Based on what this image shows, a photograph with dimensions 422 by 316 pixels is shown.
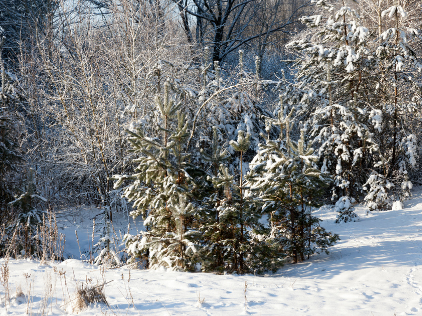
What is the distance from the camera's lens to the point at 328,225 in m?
9.41

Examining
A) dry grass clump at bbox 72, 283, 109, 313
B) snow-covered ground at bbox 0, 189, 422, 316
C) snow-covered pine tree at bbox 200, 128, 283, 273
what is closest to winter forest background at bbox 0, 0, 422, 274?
snow-covered pine tree at bbox 200, 128, 283, 273

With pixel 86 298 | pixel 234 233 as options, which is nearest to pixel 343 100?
pixel 234 233

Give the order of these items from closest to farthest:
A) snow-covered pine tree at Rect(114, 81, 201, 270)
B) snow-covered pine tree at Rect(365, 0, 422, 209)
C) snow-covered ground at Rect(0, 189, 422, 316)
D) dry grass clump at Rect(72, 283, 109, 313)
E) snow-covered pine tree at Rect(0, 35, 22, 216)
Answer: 1. dry grass clump at Rect(72, 283, 109, 313)
2. snow-covered ground at Rect(0, 189, 422, 316)
3. snow-covered pine tree at Rect(114, 81, 201, 270)
4. snow-covered pine tree at Rect(0, 35, 22, 216)
5. snow-covered pine tree at Rect(365, 0, 422, 209)

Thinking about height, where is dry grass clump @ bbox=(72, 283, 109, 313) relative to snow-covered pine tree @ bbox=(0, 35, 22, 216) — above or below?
below

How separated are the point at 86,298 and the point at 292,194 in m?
4.12

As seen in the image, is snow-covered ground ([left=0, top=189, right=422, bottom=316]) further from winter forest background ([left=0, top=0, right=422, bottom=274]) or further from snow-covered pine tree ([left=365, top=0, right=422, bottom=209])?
snow-covered pine tree ([left=365, top=0, right=422, bottom=209])

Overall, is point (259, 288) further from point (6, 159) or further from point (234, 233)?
point (6, 159)

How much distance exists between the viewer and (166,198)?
20.1ft

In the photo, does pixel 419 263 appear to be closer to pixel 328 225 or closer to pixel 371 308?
pixel 371 308

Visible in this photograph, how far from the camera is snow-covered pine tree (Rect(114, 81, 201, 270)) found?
5.74 m

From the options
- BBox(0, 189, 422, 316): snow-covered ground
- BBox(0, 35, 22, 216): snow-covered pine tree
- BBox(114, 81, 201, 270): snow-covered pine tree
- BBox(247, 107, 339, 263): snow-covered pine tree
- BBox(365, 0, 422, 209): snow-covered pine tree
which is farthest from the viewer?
BBox(365, 0, 422, 209): snow-covered pine tree

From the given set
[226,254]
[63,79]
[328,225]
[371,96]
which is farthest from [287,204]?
[371,96]

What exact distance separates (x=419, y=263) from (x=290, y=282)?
237 centimetres

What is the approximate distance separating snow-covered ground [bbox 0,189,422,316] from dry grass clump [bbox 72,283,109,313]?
0.23 ft
